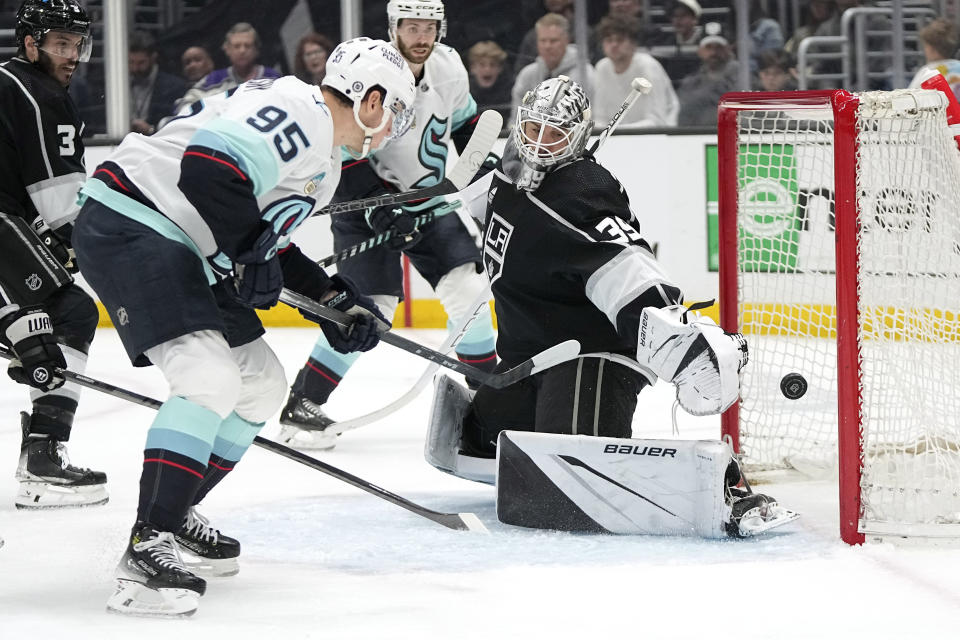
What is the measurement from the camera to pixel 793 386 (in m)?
2.81

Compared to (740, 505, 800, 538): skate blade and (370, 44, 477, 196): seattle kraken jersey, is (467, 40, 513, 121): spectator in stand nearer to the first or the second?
(370, 44, 477, 196): seattle kraken jersey

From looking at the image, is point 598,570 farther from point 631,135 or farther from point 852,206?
point 631,135

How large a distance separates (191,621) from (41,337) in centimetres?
92

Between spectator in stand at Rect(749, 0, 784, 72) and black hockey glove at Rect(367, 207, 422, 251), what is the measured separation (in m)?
2.81

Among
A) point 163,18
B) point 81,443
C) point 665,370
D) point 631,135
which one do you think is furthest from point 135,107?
point 665,370

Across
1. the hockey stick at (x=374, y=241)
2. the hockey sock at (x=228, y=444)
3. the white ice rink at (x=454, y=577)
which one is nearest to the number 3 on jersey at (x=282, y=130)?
the hockey sock at (x=228, y=444)

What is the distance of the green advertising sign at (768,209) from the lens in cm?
327

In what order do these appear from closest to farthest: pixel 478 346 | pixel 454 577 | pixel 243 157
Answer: pixel 243 157 → pixel 454 577 → pixel 478 346

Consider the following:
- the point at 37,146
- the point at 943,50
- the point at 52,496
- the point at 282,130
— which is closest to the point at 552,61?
the point at 943,50

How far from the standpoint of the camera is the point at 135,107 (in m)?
6.09

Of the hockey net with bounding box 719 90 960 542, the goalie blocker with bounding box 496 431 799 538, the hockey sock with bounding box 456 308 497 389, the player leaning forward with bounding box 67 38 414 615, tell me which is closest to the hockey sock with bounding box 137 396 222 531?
the player leaning forward with bounding box 67 38 414 615

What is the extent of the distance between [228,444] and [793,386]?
3.96 feet

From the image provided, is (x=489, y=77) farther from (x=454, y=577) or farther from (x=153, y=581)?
(x=153, y=581)

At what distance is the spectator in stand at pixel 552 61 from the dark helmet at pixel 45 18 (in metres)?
3.22
